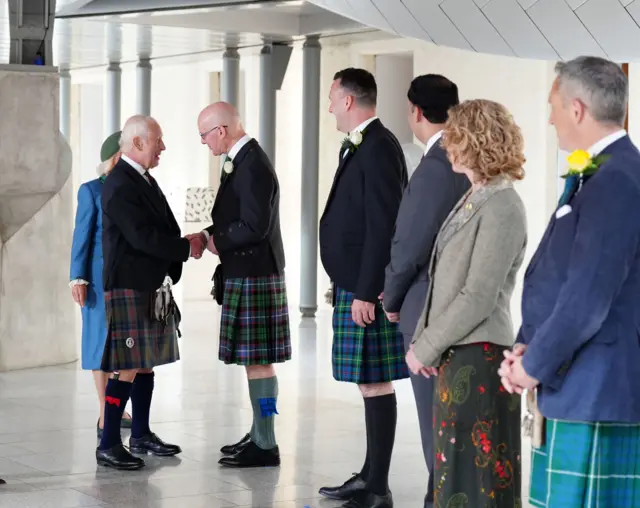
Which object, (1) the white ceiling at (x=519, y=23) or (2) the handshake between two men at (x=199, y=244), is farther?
(1) the white ceiling at (x=519, y=23)

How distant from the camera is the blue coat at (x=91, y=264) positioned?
6.05 metres

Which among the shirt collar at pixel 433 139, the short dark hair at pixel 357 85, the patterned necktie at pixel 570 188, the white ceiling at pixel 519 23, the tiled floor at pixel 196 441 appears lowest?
the tiled floor at pixel 196 441

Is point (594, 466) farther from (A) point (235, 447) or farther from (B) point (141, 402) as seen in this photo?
(B) point (141, 402)

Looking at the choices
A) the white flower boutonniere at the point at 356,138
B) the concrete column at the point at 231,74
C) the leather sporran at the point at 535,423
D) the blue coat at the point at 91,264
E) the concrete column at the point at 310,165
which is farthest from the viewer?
the concrete column at the point at 231,74

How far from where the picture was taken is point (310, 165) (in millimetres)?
13359

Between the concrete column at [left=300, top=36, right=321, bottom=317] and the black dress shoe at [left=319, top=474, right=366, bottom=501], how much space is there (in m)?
8.43

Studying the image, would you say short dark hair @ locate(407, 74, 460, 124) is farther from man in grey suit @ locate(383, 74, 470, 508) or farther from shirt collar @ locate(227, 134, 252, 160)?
shirt collar @ locate(227, 134, 252, 160)

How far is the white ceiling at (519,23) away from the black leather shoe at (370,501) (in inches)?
119

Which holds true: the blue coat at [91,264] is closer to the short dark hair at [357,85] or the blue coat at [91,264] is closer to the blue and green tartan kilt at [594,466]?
the short dark hair at [357,85]

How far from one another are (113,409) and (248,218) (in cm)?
108

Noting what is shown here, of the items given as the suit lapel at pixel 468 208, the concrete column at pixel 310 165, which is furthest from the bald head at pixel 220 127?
the concrete column at pixel 310 165

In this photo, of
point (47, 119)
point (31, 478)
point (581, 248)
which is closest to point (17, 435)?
point (31, 478)

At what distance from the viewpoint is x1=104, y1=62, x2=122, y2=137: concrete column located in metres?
19.2

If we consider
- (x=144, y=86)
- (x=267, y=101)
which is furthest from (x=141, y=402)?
(x=144, y=86)
